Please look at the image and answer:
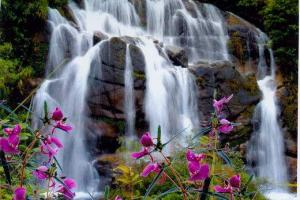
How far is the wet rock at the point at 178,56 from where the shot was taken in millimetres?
2666

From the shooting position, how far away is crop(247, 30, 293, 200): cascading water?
2547 millimetres

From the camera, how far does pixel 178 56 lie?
2727 millimetres

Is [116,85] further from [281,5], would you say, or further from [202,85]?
[281,5]

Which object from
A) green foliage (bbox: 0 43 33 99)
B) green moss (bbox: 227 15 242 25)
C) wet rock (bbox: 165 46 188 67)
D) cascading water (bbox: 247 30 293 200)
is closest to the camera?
green foliage (bbox: 0 43 33 99)

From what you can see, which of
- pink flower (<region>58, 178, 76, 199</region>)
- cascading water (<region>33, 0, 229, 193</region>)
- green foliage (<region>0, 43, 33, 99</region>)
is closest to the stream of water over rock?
cascading water (<region>33, 0, 229, 193</region>)

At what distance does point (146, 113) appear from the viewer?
252 cm

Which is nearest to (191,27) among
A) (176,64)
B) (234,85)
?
(176,64)

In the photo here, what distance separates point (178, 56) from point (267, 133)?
61 cm

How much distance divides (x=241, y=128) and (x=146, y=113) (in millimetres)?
487

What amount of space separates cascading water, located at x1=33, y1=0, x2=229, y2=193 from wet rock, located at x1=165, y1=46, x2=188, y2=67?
0.03 meters

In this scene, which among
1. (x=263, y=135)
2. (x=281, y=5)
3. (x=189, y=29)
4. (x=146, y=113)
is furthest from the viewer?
(x=189, y=29)

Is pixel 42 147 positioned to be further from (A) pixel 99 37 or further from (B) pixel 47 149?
(A) pixel 99 37

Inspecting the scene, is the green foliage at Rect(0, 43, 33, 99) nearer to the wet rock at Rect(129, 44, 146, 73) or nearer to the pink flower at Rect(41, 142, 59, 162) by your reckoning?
the wet rock at Rect(129, 44, 146, 73)

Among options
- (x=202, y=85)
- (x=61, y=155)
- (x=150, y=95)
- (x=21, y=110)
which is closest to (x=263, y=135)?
(x=202, y=85)
